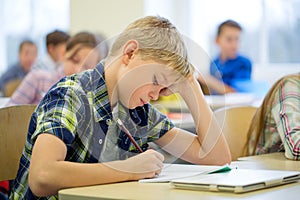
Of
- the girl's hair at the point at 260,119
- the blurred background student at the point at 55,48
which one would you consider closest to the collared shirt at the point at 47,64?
the blurred background student at the point at 55,48

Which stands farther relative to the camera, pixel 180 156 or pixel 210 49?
pixel 210 49

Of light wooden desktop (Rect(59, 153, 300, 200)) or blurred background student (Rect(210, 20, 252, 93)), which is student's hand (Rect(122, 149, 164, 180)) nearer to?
light wooden desktop (Rect(59, 153, 300, 200))

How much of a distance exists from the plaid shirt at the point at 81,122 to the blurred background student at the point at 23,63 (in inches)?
185

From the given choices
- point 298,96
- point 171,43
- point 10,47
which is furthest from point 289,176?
point 10,47

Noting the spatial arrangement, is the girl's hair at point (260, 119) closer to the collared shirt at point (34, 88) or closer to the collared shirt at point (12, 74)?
the collared shirt at point (34, 88)

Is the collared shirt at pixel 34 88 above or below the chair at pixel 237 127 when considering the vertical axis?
below

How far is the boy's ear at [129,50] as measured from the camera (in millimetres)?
1410

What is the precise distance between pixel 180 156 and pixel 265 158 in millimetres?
248

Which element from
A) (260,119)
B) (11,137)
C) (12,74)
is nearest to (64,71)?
(260,119)

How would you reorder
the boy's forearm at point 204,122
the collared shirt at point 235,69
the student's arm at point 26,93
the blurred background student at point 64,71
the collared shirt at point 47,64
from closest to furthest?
1. the boy's forearm at point 204,122
2. the blurred background student at point 64,71
3. the student's arm at point 26,93
4. the collared shirt at point 47,64
5. the collared shirt at point 235,69

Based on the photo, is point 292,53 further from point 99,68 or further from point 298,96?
point 99,68

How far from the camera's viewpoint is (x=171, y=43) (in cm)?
144

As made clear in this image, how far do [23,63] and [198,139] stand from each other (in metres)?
4.78

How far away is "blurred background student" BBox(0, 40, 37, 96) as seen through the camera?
617 centimetres
